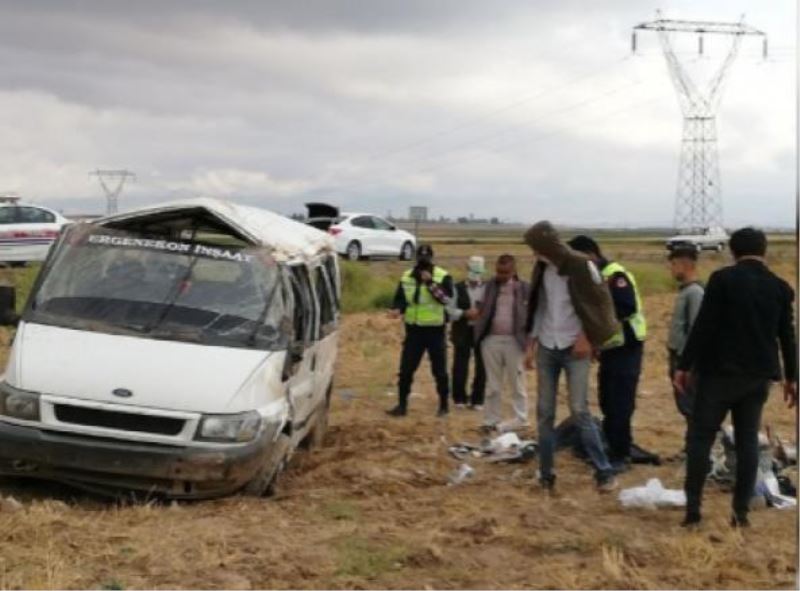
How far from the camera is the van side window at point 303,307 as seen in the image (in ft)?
25.7

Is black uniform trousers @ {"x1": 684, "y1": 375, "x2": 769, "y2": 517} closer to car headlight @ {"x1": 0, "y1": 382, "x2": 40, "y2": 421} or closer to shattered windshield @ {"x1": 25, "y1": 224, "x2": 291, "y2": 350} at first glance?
shattered windshield @ {"x1": 25, "y1": 224, "x2": 291, "y2": 350}

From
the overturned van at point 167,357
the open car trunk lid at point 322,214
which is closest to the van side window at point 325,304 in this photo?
the overturned van at point 167,357

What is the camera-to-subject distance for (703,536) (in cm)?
616

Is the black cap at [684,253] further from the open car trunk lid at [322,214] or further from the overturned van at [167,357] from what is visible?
the open car trunk lid at [322,214]

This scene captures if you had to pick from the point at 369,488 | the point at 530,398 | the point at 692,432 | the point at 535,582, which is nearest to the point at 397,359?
the point at 530,398

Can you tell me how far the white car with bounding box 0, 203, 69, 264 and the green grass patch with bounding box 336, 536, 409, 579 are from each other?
18.0 metres

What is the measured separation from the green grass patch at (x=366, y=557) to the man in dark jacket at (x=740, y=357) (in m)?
1.94

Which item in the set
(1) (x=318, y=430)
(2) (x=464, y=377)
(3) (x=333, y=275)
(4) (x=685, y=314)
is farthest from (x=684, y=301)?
(2) (x=464, y=377)

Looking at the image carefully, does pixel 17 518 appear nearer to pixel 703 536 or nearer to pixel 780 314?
pixel 703 536

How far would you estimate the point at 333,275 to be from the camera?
10.4 meters

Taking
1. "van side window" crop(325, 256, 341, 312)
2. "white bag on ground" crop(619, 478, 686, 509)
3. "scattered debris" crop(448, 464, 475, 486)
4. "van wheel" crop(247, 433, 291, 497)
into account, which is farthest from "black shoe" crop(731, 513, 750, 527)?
"van side window" crop(325, 256, 341, 312)

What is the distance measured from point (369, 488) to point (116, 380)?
6.55 ft

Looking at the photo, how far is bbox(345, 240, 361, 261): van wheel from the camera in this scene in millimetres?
30422

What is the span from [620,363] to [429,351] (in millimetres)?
3298
